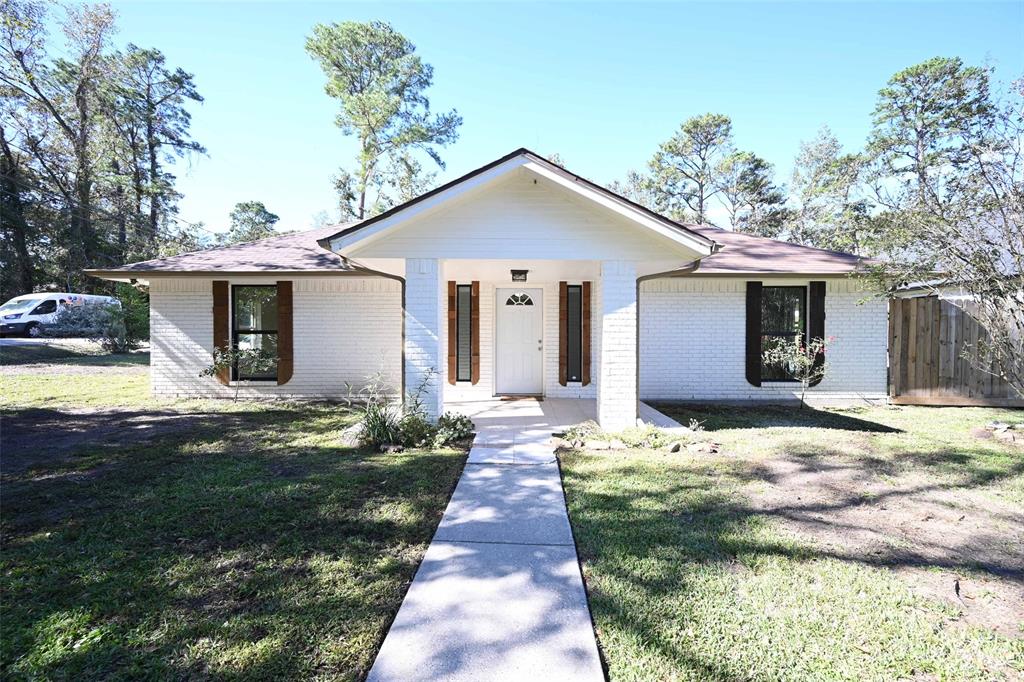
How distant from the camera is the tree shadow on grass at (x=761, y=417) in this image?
7703 mm

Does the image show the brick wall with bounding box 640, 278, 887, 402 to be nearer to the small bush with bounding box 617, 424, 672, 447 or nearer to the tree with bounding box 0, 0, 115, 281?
the small bush with bounding box 617, 424, 672, 447

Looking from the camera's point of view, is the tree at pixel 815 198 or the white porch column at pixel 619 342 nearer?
the white porch column at pixel 619 342

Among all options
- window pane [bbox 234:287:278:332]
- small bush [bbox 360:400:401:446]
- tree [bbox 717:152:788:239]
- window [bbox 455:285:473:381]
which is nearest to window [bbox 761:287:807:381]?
window [bbox 455:285:473:381]

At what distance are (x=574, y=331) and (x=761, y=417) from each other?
3.86 meters

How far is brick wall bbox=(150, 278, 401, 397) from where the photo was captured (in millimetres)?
9820

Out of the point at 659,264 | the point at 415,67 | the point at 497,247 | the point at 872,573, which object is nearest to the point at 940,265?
the point at 659,264

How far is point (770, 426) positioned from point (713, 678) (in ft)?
20.4

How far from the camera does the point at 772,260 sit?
32.7 feet

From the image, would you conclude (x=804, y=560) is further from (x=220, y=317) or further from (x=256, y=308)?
(x=220, y=317)

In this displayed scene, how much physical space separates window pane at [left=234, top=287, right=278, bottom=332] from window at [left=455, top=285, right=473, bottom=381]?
3.77 metres

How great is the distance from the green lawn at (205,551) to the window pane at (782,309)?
23.6 ft

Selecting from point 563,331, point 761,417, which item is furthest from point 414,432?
point 761,417

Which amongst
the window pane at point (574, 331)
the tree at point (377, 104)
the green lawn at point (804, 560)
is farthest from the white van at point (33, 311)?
the green lawn at point (804, 560)

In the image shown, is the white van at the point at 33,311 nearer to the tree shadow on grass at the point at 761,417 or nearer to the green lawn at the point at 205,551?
the green lawn at the point at 205,551
